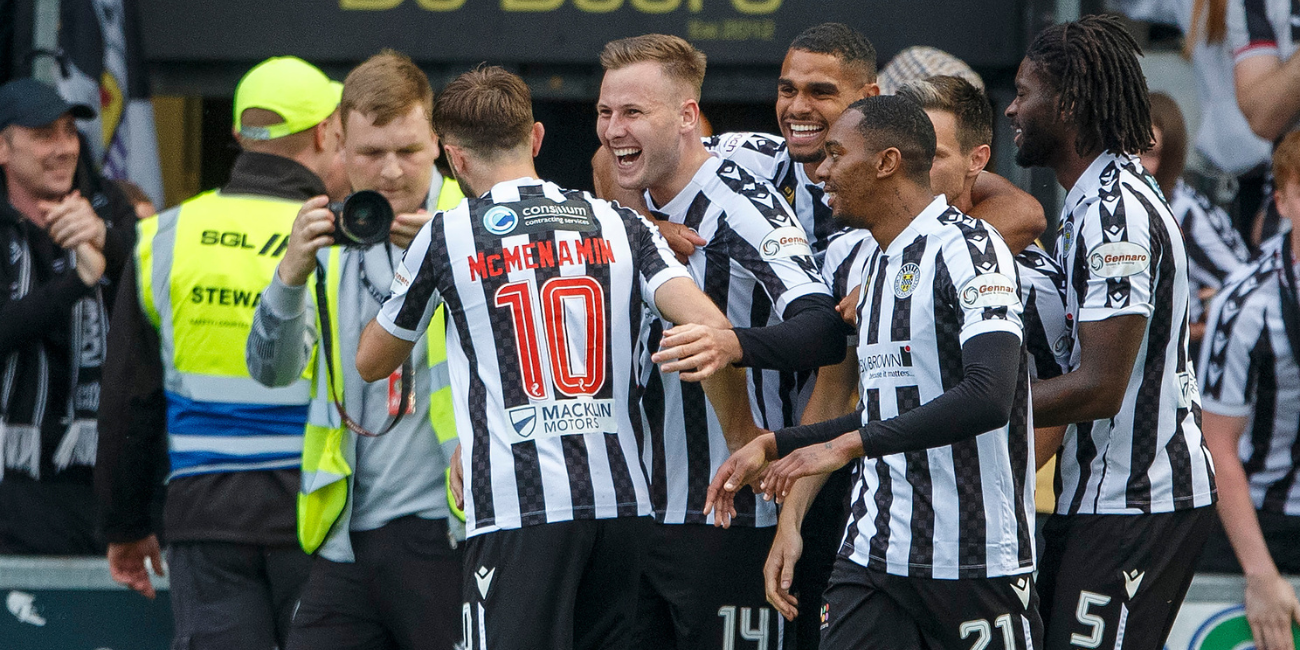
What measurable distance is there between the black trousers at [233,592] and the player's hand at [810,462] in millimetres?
1874

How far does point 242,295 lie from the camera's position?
4.49 m

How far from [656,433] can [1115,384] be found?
Answer: 1261mm

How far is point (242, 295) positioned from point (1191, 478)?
2.70 metres

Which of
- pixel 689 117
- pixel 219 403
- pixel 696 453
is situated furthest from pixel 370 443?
pixel 689 117

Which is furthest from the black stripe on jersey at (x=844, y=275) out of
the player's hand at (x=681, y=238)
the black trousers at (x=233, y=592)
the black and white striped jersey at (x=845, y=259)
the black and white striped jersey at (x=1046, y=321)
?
the black trousers at (x=233, y=592)

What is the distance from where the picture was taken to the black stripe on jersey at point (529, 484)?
3.46m

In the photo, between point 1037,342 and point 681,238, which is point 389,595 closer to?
point 681,238

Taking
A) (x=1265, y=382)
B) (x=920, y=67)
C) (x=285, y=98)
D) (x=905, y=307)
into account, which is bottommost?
(x=1265, y=382)

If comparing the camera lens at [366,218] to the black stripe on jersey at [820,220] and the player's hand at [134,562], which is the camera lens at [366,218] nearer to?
the black stripe on jersey at [820,220]

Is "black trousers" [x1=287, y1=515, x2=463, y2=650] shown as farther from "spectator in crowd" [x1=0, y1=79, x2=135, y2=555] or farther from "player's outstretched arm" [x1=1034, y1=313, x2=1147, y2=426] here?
"player's outstretched arm" [x1=1034, y1=313, x2=1147, y2=426]

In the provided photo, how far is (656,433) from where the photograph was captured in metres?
4.15

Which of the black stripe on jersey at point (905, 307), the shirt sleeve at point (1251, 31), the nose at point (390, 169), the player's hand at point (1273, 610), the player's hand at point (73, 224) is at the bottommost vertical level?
the player's hand at point (1273, 610)

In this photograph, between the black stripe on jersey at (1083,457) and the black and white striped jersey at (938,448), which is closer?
the black and white striped jersey at (938,448)

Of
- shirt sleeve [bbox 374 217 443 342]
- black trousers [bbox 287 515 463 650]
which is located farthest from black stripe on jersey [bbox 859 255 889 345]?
black trousers [bbox 287 515 463 650]
